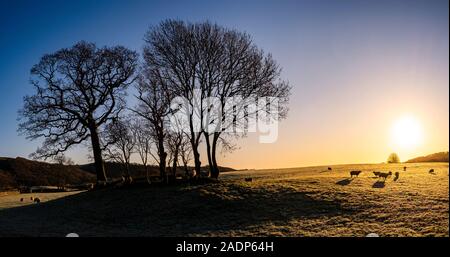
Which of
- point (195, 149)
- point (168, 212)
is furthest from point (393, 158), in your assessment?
point (168, 212)

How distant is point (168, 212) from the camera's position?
2339cm

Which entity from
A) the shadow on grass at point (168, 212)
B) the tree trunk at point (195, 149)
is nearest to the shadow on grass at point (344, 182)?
the shadow on grass at point (168, 212)

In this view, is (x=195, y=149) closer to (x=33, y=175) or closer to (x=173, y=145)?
(x=173, y=145)

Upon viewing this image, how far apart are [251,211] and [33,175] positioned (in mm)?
40358

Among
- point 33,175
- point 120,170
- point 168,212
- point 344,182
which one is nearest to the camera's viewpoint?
point 168,212

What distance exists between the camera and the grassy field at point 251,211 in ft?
60.7

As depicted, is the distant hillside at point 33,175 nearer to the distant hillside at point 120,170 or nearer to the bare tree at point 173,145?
the distant hillside at point 120,170

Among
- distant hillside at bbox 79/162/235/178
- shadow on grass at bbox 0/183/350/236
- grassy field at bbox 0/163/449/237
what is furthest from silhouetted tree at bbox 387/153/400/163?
shadow on grass at bbox 0/183/350/236

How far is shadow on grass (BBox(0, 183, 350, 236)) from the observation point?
20250mm

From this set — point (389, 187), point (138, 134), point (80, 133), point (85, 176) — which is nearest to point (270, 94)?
point (389, 187)

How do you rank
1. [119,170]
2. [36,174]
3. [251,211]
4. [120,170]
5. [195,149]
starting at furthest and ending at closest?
[119,170] < [120,170] < [36,174] < [195,149] < [251,211]

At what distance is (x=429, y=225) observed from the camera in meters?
17.2
